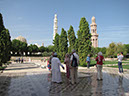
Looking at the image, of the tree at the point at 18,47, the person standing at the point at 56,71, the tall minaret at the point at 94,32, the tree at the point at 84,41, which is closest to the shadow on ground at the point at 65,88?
the person standing at the point at 56,71

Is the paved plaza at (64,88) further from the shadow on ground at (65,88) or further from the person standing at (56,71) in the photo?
the person standing at (56,71)

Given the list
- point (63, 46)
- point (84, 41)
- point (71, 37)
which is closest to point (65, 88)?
point (84, 41)

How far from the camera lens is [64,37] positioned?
32.5m

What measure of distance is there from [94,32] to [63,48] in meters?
80.8

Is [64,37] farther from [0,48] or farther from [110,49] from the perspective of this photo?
[110,49]

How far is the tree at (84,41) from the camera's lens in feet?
71.0

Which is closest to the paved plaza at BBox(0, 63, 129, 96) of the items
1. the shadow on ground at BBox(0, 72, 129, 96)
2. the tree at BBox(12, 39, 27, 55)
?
the shadow on ground at BBox(0, 72, 129, 96)

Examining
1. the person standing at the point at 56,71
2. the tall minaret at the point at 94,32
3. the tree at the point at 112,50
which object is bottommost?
the person standing at the point at 56,71

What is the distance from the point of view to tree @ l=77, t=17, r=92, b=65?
21641mm

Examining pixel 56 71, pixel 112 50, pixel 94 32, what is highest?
pixel 94 32

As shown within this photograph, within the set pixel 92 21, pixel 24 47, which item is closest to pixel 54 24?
pixel 24 47

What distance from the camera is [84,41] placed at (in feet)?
72.2

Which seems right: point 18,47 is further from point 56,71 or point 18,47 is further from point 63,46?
point 56,71

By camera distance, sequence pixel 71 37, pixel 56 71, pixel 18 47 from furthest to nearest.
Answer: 1. pixel 18 47
2. pixel 71 37
3. pixel 56 71
